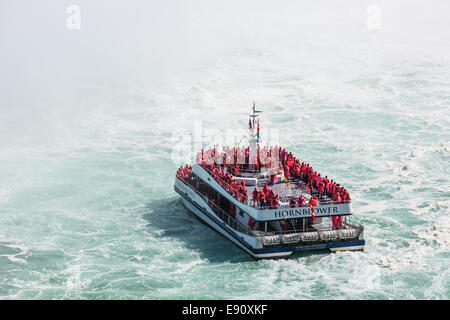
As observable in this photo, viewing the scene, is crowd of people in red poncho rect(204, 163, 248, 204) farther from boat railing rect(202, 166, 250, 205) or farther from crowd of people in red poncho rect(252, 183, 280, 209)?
crowd of people in red poncho rect(252, 183, 280, 209)

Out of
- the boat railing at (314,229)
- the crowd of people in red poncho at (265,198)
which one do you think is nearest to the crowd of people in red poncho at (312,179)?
the boat railing at (314,229)

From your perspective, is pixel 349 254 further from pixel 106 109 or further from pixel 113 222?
pixel 106 109

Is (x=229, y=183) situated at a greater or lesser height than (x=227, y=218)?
greater

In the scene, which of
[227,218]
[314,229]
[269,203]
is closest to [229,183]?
[227,218]

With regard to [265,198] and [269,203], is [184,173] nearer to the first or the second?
[265,198]

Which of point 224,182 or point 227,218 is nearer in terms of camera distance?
point 227,218

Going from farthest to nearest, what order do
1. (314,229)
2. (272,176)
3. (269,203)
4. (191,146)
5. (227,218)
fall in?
(191,146) → (272,176) → (227,218) → (314,229) → (269,203)

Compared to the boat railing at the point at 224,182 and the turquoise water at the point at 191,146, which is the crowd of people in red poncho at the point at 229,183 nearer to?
the boat railing at the point at 224,182
